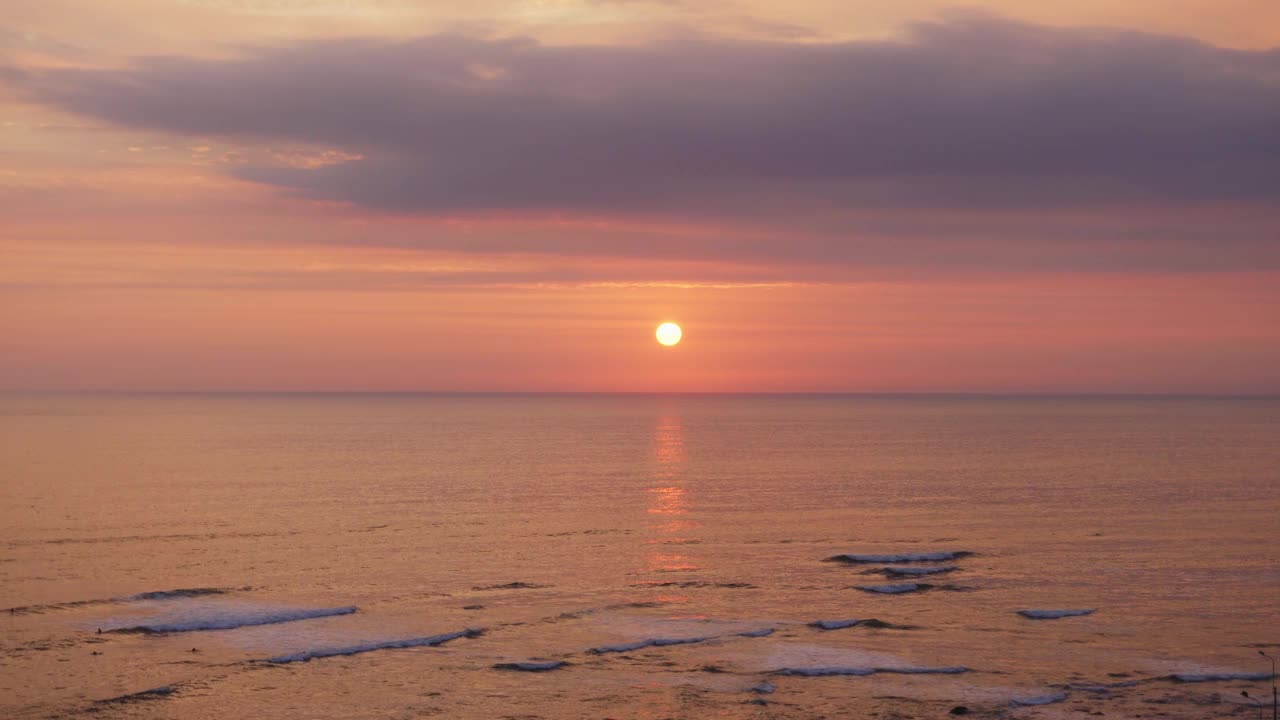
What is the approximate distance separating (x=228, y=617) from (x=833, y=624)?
2711cm

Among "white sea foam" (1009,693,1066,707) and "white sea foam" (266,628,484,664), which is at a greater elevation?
"white sea foam" (266,628,484,664)

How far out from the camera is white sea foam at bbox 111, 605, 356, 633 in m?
52.1

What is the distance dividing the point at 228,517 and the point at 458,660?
5081 cm

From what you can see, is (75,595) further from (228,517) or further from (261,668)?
(228,517)

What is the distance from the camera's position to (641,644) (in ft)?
163

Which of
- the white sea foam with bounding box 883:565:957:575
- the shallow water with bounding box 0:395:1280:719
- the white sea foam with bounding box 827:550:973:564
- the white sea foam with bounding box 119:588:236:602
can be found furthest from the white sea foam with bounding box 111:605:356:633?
the white sea foam with bounding box 827:550:973:564

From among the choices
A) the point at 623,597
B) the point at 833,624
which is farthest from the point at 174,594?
the point at 833,624

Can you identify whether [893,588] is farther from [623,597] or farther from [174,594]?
[174,594]

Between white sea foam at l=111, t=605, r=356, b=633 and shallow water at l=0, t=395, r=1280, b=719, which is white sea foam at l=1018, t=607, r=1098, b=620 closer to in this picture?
shallow water at l=0, t=395, r=1280, b=719

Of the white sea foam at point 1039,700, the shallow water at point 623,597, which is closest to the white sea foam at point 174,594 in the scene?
the shallow water at point 623,597

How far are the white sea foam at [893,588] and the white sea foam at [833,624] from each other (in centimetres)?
850

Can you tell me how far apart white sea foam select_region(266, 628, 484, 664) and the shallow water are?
0.19 meters

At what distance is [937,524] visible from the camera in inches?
3612

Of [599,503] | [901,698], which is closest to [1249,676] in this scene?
[901,698]
